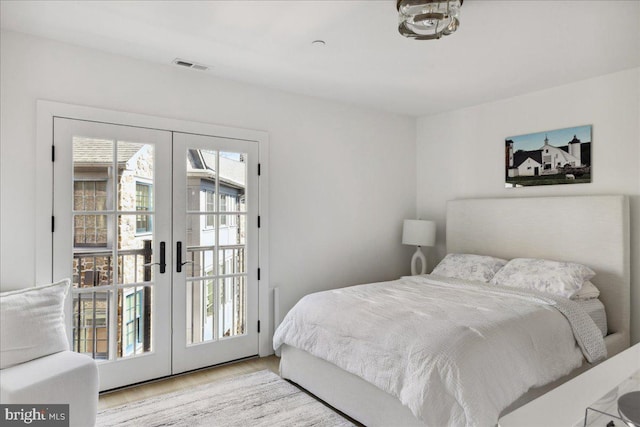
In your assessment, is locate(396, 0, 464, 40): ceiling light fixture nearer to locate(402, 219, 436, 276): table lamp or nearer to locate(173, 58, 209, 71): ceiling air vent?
locate(173, 58, 209, 71): ceiling air vent

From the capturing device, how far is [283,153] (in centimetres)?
378

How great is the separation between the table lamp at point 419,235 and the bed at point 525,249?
229 millimetres

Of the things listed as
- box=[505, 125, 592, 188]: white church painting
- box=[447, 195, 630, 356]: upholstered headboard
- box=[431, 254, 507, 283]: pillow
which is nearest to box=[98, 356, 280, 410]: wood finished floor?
box=[431, 254, 507, 283]: pillow

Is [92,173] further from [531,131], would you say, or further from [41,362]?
[531,131]

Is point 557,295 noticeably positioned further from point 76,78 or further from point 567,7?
point 76,78

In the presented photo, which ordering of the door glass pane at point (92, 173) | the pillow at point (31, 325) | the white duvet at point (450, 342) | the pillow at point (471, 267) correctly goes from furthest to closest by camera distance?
the pillow at point (471, 267), the door glass pane at point (92, 173), the pillow at point (31, 325), the white duvet at point (450, 342)

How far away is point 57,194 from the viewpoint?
269cm

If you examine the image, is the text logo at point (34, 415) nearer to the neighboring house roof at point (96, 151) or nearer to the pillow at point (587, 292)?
the neighboring house roof at point (96, 151)

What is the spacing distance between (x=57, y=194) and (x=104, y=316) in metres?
0.92

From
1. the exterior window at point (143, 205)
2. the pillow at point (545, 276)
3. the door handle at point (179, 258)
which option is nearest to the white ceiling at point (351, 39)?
the exterior window at point (143, 205)

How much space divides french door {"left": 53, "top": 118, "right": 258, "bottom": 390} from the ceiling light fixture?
1.84m

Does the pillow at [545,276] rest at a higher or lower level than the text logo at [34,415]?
A: higher

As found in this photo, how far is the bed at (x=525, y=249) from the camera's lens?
2.41 m

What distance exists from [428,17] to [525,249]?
2.60 m
